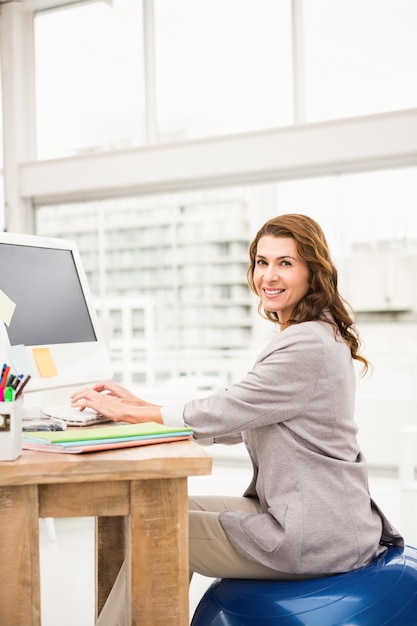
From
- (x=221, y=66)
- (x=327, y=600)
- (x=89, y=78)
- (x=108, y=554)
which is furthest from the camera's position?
(x=89, y=78)

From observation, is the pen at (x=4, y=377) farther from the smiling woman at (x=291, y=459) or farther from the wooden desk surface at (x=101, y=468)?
the smiling woman at (x=291, y=459)

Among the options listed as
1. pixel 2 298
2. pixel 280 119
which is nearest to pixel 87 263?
pixel 280 119

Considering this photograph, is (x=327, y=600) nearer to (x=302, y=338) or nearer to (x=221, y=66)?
(x=302, y=338)

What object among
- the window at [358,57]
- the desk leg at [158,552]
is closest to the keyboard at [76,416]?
the desk leg at [158,552]

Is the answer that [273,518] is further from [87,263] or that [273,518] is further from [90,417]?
[87,263]

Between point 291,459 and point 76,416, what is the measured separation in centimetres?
49

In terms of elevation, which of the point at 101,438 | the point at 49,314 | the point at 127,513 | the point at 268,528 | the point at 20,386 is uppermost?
the point at 49,314

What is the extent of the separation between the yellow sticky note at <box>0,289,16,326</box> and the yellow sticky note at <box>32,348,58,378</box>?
114 mm

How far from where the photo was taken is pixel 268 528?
142 cm

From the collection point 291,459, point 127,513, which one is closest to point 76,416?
point 127,513

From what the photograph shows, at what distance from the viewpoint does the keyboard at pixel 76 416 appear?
4.82ft

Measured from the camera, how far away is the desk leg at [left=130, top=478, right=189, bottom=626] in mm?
1164

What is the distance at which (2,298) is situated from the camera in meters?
1.50

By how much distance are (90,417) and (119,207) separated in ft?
12.5
